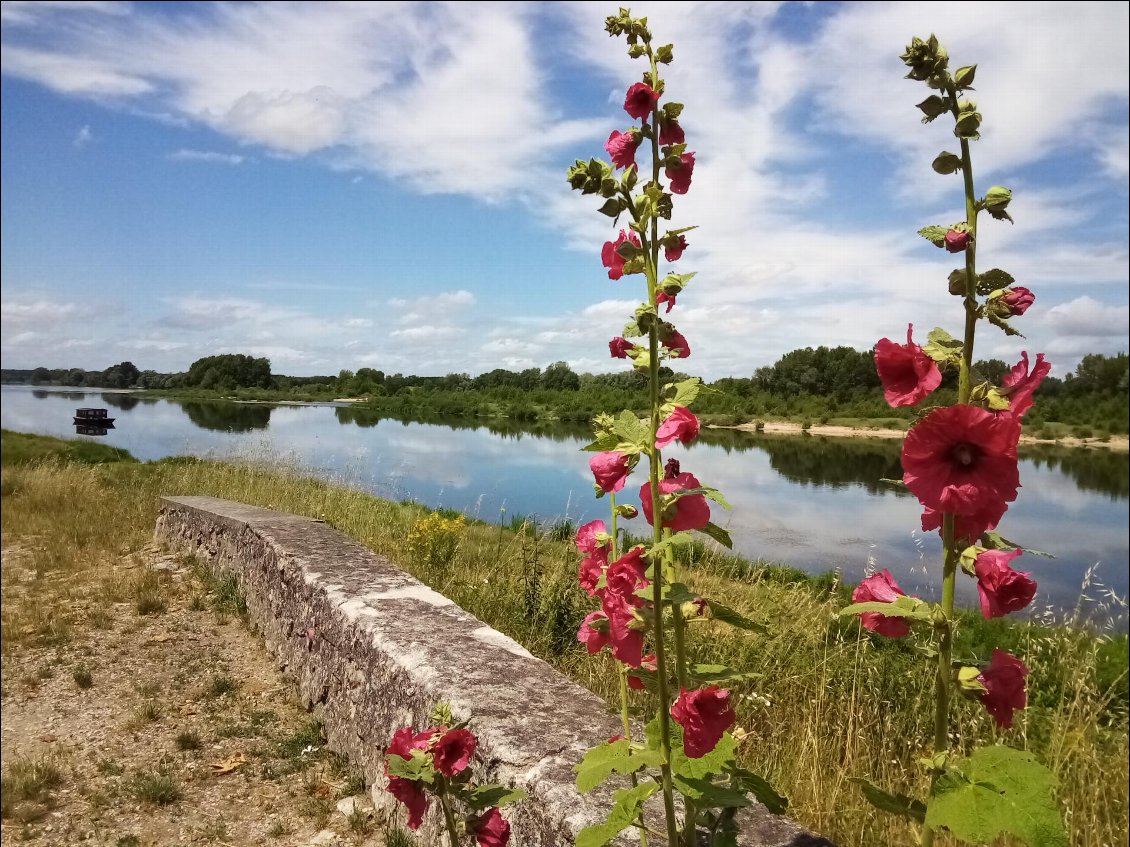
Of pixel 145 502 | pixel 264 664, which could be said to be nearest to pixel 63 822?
pixel 264 664

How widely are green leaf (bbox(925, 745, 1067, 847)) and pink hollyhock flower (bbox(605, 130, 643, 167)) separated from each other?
122 centimetres

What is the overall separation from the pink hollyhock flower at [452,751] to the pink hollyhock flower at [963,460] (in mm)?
1053

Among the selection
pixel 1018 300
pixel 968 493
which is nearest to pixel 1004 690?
pixel 968 493

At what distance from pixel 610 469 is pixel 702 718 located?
0.46m

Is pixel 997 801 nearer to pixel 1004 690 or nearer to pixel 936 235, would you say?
pixel 1004 690

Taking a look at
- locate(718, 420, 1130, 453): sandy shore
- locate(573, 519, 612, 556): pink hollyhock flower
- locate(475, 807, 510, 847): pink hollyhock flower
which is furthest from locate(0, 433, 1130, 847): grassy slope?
locate(718, 420, 1130, 453): sandy shore

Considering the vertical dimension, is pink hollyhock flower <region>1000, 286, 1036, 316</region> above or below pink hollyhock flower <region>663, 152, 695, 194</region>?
below

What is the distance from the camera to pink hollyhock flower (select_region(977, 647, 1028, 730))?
3.40 ft

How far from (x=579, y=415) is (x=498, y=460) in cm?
2626

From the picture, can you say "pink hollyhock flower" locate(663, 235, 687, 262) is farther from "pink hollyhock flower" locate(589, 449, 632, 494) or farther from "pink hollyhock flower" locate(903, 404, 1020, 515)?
"pink hollyhock flower" locate(903, 404, 1020, 515)

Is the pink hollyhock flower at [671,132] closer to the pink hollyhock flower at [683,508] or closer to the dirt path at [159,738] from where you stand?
the pink hollyhock flower at [683,508]

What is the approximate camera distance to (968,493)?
99 cm

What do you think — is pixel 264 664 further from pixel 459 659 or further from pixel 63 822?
pixel 459 659

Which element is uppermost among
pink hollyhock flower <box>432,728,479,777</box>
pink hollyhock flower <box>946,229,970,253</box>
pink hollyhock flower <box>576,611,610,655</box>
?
pink hollyhock flower <box>946,229,970,253</box>
